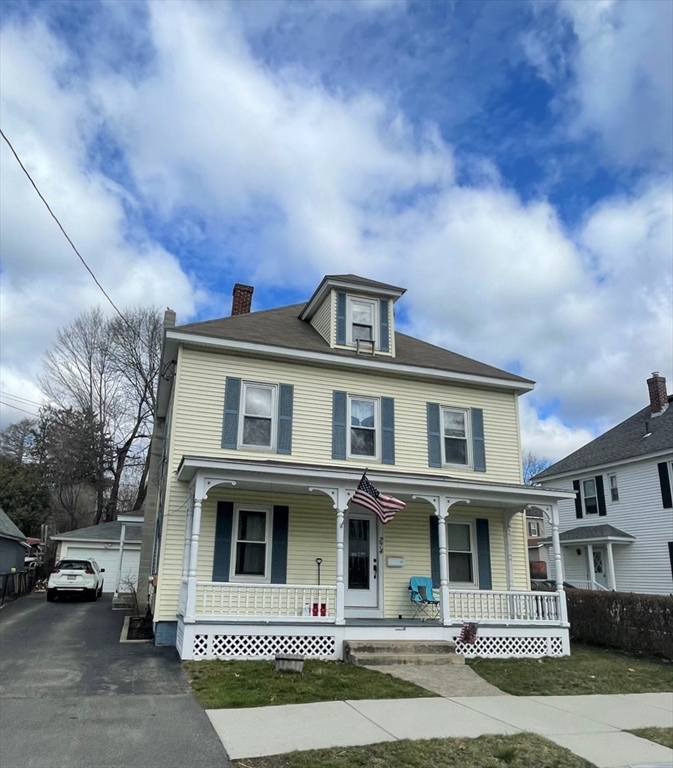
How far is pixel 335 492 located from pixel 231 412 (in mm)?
2837

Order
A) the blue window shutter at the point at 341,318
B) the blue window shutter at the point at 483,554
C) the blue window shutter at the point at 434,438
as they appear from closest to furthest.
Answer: the blue window shutter at the point at 483,554, the blue window shutter at the point at 434,438, the blue window shutter at the point at 341,318

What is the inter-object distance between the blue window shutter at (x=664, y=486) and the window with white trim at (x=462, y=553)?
38.5ft

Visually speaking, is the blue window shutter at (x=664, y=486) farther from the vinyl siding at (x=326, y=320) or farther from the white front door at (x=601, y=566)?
the vinyl siding at (x=326, y=320)

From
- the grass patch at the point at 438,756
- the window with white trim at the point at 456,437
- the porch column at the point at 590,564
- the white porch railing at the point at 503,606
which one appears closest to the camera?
the grass patch at the point at 438,756

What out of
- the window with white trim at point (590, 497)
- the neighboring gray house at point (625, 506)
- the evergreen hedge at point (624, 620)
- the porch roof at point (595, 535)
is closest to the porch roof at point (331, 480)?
the evergreen hedge at point (624, 620)

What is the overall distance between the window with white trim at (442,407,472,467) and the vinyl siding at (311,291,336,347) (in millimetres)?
3229

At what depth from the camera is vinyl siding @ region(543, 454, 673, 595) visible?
69.5ft

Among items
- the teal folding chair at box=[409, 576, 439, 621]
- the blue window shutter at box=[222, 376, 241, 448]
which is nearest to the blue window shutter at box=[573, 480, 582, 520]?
the teal folding chair at box=[409, 576, 439, 621]

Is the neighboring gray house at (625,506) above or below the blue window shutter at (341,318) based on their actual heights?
below

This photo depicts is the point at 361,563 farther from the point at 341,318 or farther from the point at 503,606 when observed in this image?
the point at 341,318

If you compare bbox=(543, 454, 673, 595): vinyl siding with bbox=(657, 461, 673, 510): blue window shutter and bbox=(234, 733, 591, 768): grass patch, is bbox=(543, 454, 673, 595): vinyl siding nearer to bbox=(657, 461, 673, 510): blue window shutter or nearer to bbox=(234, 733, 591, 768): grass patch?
bbox=(657, 461, 673, 510): blue window shutter

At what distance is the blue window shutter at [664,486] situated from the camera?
2119 cm

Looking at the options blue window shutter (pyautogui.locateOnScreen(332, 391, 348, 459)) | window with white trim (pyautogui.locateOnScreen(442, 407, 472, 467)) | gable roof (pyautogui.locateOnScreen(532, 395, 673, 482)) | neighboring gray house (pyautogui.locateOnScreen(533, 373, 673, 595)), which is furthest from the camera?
gable roof (pyautogui.locateOnScreen(532, 395, 673, 482))

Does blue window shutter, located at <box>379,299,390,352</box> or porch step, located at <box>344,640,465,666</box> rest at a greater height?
blue window shutter, located at <box>379,299,390,352</box>
